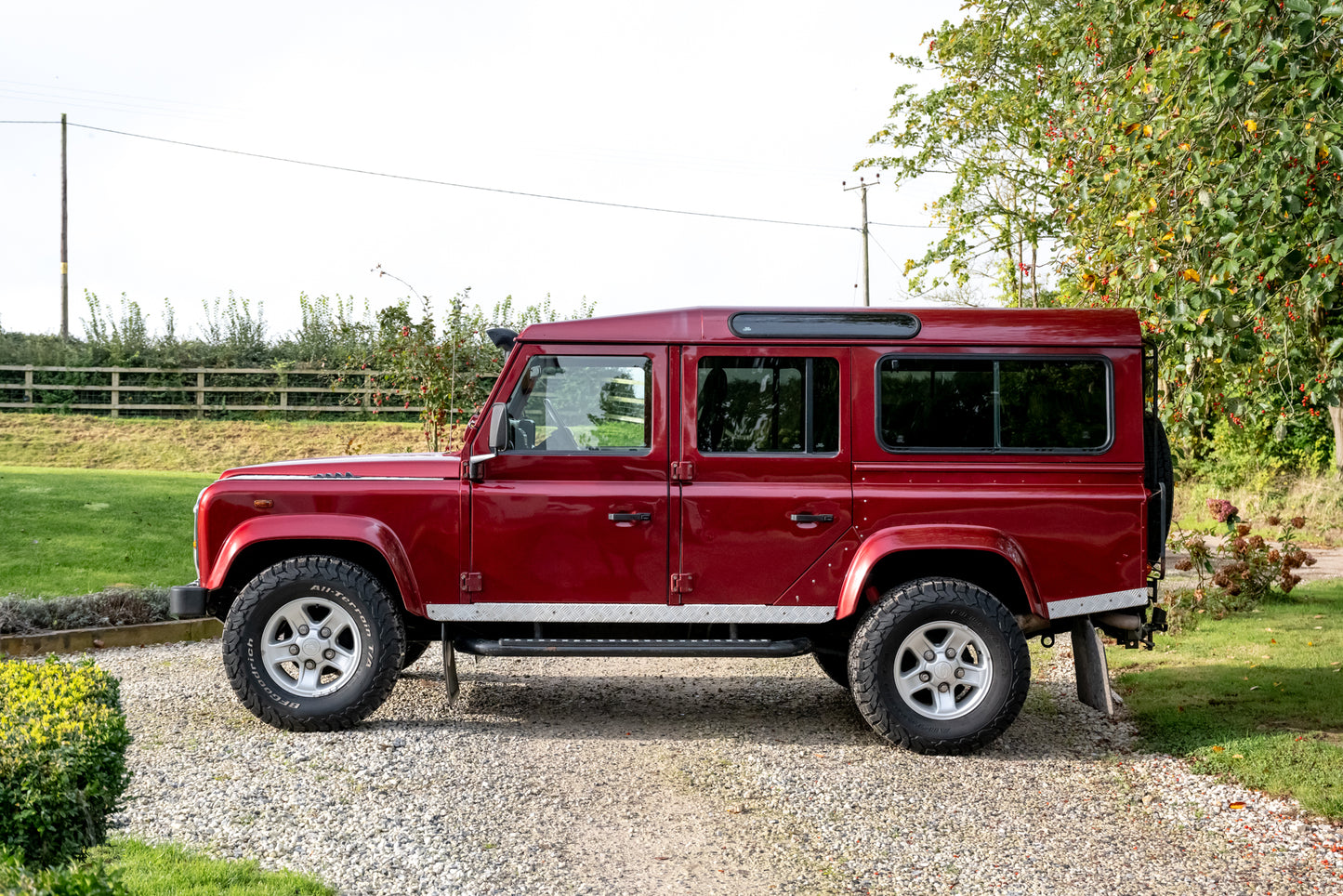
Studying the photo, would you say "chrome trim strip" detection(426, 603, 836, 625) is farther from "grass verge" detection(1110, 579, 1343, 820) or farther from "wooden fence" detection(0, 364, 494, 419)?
"wooden fence" detection(0, 364, 494, 419)

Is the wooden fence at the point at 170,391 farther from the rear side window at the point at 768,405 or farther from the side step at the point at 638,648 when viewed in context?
the rear side window at the point at 768,405

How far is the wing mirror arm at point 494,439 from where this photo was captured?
19.9 feet

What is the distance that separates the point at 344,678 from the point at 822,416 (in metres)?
2.97

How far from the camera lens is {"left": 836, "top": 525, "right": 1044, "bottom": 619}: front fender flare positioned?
5.93m

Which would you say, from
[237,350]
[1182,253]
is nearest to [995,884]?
[1182,253]

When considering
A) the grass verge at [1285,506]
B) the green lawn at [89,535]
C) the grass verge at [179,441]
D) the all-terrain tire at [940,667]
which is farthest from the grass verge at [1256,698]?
the grass verge at [179,441]

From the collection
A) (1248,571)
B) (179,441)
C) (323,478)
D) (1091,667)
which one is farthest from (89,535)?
(179,441)

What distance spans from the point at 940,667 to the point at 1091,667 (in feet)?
3.07

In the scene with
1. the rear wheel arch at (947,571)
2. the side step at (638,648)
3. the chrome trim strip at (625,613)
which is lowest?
the side step at (638,648)

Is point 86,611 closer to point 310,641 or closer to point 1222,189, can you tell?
point 310,641

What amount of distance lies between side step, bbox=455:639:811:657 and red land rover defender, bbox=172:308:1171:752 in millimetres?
17

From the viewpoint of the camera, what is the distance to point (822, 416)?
613 cm

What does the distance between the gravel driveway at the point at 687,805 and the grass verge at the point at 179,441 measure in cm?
1661

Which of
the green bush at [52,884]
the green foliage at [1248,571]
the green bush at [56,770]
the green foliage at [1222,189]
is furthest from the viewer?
the green foliage at [1248,571]
